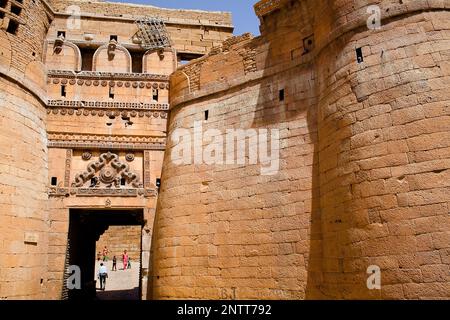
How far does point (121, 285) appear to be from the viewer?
1591cm

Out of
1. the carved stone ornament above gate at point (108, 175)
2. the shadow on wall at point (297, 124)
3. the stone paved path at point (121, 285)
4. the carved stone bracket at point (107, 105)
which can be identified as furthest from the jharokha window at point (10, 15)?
the stone paved path at point (121, 285)

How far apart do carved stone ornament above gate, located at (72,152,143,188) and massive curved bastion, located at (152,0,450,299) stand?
975 mm

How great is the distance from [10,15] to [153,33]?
378 cm

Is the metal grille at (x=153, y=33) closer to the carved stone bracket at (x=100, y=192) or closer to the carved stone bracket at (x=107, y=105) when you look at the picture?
the carved stone bracket at (x=107, y=105)

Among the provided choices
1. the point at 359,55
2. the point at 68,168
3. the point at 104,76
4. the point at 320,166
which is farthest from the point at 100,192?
the point at 359,55

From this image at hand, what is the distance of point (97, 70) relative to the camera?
1087 centimetres

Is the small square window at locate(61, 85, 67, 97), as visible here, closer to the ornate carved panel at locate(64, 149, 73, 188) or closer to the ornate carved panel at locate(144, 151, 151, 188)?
the ornate carved panel at locate(64, 149, 73, 188)

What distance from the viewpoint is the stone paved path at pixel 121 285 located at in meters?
13.3

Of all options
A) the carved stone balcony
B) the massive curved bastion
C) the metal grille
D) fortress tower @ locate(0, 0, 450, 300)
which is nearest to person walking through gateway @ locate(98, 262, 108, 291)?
fortress tower @ locate(0, 0, 450, 300)

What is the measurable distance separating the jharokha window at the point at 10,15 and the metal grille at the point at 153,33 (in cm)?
314

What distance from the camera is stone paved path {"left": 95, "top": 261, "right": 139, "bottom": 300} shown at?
1332 cm

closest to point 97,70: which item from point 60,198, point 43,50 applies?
point 43,50

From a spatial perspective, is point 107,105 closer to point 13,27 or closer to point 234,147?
point 13,27
